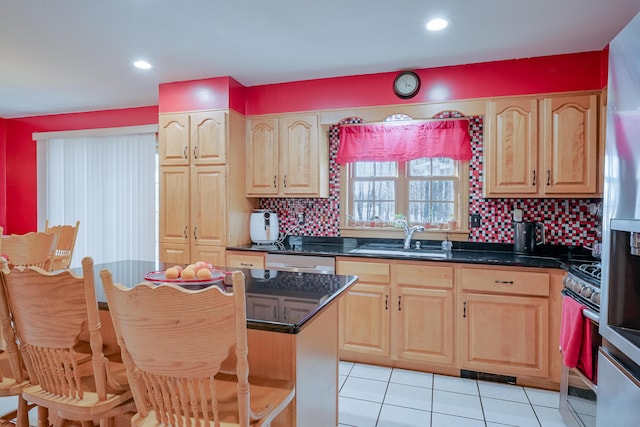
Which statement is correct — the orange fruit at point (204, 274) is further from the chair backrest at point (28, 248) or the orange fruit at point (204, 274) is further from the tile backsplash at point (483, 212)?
the tile backsplash at point (483, 212)

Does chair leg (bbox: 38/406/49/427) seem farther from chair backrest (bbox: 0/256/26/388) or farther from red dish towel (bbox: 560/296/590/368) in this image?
red dish towel (bbox: 560/296/590/368)

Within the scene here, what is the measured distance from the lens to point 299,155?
3.54 meters

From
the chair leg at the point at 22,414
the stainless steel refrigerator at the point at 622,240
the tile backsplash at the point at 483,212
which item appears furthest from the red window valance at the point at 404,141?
the chair leg at the point at 22,414

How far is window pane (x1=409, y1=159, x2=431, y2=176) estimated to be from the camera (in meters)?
3.61

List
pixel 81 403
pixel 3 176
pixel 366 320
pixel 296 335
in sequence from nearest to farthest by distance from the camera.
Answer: pixel 81 403 → pixel 296 335 → pixel 366 320 → pixel 3 176

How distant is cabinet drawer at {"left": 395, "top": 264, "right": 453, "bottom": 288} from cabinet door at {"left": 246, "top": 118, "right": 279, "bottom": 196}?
4.61ft

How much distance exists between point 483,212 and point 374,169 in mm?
1069

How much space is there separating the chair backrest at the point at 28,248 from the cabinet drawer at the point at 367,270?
6.92 feet

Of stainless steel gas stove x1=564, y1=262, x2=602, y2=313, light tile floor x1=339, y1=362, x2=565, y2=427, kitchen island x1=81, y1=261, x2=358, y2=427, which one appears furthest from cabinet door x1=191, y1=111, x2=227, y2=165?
stainless steel gas stove x1=564, y1=262, x2=602, y2=313

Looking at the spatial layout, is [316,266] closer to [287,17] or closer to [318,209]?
[318,209]

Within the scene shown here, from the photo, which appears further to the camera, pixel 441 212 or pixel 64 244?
pixel 441 212

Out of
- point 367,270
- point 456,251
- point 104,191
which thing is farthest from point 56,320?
point 104,191

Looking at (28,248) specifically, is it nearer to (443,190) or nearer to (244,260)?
(244,260)

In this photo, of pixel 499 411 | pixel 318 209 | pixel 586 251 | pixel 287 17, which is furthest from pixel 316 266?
pixel 586 251
